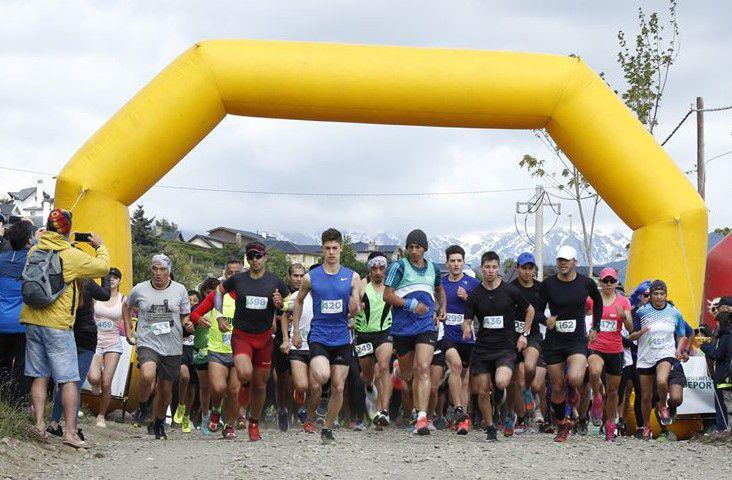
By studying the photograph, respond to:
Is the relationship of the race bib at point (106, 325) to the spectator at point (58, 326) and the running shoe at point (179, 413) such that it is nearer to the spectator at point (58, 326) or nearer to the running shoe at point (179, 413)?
the running shoe at point (179, 413)

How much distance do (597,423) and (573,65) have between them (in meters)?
4.66

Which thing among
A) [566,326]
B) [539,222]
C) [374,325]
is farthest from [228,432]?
[539,222]

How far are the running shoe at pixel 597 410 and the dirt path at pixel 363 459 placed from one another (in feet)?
3.95

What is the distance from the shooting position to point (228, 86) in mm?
13203

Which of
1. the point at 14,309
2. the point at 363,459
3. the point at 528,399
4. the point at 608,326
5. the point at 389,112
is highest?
the point at 389,112

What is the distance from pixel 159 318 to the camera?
34.1ft

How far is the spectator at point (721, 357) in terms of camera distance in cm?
1119

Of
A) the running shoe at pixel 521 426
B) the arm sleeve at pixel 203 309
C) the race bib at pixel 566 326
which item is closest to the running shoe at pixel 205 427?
the arm sleeve at pixel 203 309

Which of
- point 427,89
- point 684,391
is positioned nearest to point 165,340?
point 427,89

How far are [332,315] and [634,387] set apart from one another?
4.09 m

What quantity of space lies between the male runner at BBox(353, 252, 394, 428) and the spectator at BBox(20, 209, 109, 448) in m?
3.37

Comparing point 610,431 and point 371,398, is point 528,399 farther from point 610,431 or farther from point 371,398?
point 371,398

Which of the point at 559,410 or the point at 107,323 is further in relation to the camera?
the point at 107,323

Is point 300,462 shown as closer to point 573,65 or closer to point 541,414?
point 541,414
